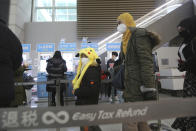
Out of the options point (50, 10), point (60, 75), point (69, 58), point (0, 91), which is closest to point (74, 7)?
point (50, 10)

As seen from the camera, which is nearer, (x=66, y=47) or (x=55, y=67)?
(x=55, y=67)

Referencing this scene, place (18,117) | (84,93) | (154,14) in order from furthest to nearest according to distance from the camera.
Answer: (154,14)
(84,93)
(18,117)

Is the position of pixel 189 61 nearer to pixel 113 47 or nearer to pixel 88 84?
pixel 88 84

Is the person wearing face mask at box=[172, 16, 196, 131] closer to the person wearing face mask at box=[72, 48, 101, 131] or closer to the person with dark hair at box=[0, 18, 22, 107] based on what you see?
the person wearing face mask at box=[72, 48, 101, 131]

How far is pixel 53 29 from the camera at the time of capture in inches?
332

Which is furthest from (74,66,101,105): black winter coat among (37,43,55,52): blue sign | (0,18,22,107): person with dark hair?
(37,43,55,52): blue sign

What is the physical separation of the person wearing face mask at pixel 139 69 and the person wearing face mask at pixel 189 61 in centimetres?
33

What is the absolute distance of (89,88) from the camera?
1.87m

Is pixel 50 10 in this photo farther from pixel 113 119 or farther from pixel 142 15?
pixel 113 119

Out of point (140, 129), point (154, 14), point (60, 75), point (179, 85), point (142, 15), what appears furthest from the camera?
point (142, 15)

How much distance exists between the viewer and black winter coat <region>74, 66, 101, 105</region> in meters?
1.85

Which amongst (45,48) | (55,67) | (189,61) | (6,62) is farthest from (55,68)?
(45,48)

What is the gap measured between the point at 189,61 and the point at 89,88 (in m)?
1.16

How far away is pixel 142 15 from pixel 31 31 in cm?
642
